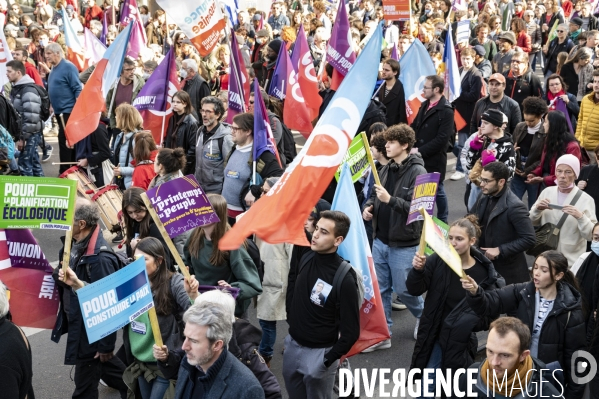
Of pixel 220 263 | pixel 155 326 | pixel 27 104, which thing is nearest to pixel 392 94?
pixel 27 104

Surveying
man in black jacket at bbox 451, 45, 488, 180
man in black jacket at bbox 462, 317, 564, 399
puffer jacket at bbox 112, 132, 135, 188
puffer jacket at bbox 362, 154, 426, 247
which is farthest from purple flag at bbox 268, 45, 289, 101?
man in black jacket at bbox 462, 317, 564, 399

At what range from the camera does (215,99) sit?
855cm

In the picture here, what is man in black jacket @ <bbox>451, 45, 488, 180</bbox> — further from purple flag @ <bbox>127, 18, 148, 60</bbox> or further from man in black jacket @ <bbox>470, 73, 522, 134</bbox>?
purple flag @ <bbox>127, 18, 148, 60</bbox>

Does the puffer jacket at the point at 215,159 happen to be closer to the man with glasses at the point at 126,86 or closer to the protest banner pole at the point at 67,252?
the man with glasses at the point at 126,86

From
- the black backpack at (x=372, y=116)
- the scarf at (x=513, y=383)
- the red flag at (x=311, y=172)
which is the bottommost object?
the black backpack at (x=372, y=116)

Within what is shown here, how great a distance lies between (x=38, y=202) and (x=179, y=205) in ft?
2.96

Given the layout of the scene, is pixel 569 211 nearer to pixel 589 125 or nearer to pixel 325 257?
pixel 325 257

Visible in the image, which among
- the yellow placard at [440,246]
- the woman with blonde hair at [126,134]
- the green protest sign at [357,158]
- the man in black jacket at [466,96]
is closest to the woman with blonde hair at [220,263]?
the green protest sign at [357,158]

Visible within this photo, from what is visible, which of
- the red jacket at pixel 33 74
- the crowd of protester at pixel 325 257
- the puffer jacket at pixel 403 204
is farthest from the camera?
the red jacket at pixel 33 74

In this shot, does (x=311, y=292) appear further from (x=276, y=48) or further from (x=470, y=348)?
(x=276, y=48)

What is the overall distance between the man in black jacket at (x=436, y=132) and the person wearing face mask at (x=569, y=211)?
7.26 ft

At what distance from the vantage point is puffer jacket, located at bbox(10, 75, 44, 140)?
1092 cm

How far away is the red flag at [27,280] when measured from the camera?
557 cm

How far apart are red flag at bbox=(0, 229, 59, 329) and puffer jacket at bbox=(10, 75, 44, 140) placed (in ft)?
18.6
